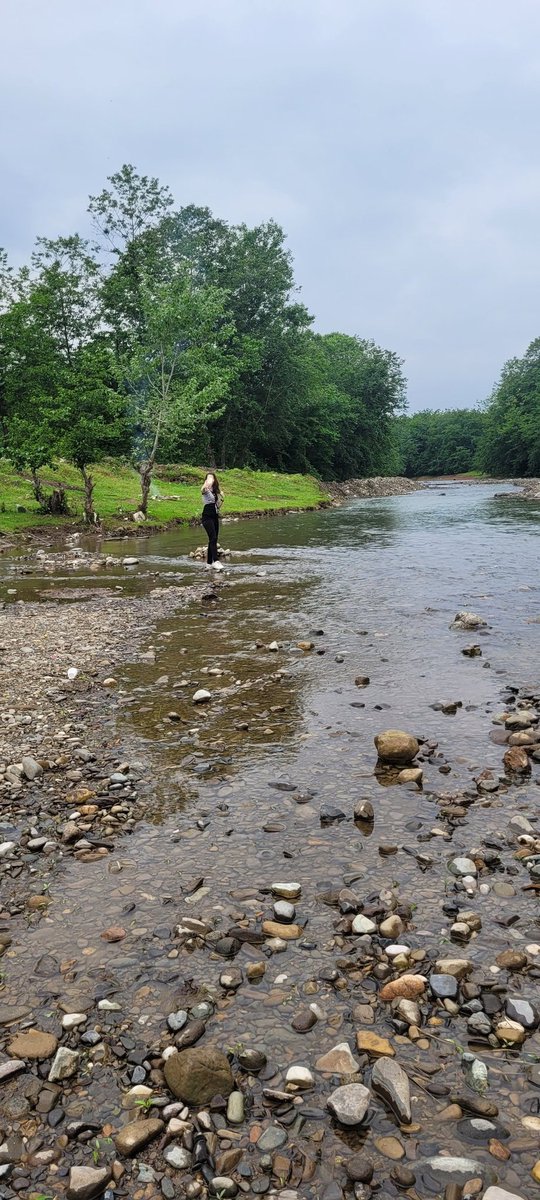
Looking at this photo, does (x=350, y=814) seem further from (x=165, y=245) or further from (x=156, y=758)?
(x=165, y=245)

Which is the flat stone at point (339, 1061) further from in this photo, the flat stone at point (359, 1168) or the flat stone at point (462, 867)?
the flat stone at point (462, 867)

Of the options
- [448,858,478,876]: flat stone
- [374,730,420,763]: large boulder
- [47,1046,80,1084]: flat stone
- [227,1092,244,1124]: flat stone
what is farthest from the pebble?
[374,730,420,763]: large boulder

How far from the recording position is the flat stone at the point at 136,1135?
3191 millimetres

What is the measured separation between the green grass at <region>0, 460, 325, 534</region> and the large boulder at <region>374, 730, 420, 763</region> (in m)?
31.4

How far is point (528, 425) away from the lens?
390 ft

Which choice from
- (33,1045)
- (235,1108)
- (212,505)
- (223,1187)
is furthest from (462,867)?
(212,505)

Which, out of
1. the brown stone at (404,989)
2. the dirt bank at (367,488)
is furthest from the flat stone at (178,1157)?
the dirt bank at (367,488)

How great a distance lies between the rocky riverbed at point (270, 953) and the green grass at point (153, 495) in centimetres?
3076

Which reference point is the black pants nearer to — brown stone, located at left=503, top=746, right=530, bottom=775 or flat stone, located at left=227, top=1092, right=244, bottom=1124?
brown stone, located at left=503, top=746, right=530, bottom=775

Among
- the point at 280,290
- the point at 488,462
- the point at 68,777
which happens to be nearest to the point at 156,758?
the point at 68,777

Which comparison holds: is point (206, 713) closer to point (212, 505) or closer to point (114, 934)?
point (114, 934)

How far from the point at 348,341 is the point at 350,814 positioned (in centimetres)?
13015

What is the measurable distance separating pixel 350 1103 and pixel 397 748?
4.27m

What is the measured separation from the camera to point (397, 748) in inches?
292
